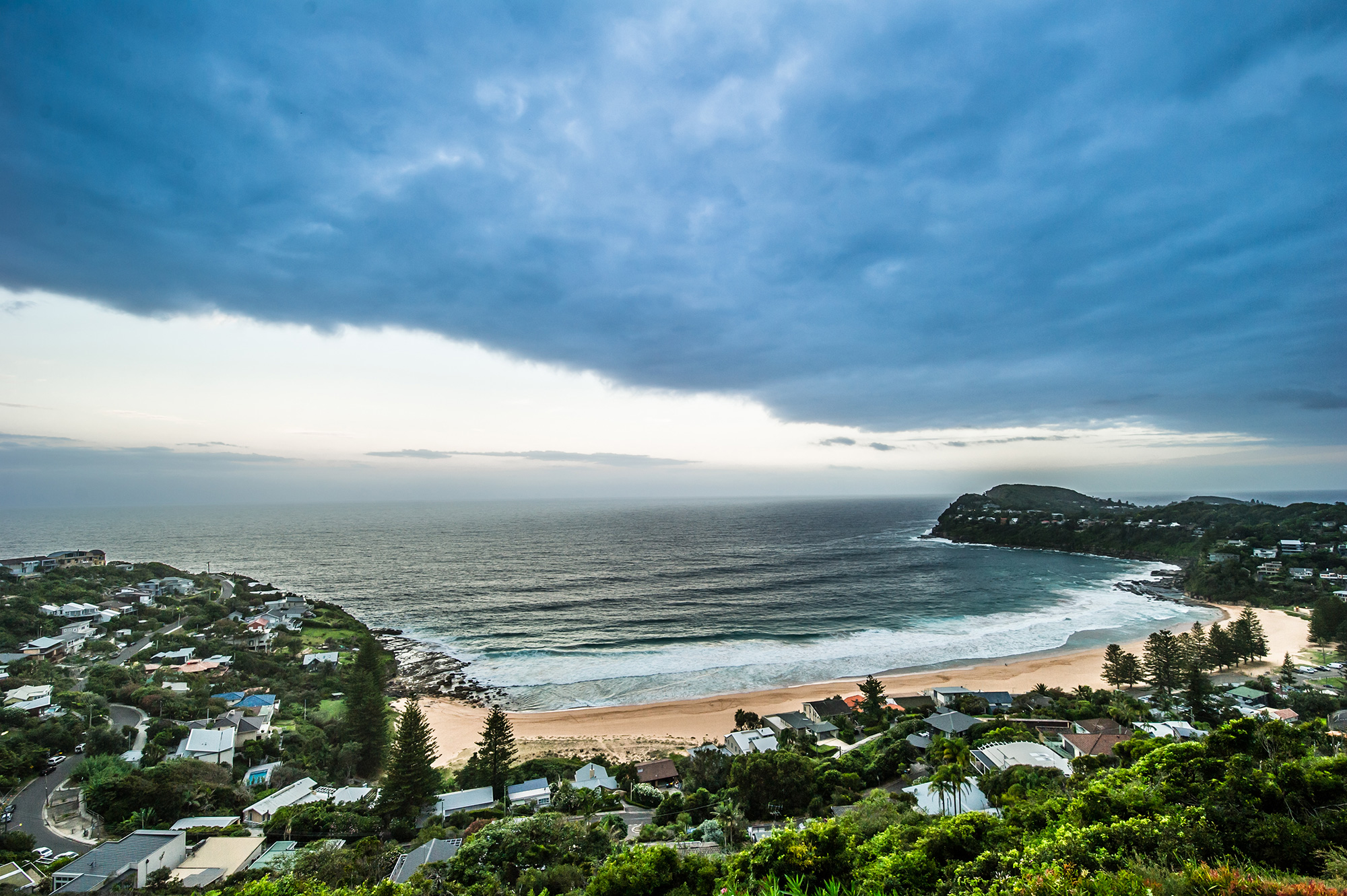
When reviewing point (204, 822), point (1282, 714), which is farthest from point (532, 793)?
point (1282, 714)

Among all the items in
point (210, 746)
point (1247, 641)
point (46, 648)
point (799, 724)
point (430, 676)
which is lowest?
point (430, 676)

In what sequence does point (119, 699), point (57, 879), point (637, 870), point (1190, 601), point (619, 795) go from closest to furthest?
point (637, 870), point (57, 879), point (619, 795), point (119, 699), point (1190, 601)

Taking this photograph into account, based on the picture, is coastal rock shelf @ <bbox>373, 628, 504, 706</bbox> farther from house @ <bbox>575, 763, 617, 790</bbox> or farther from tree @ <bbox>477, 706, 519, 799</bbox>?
house @ <bbox>575, 763, 617, 790</bbox>

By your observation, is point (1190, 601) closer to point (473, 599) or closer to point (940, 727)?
point (940, 727)

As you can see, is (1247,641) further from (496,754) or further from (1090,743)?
(496,754)

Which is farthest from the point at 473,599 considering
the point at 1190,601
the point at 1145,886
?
the point at 1190,601

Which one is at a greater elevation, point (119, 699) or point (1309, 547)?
point (1309, 547)

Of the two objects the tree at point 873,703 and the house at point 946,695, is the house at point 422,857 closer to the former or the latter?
the tree at point 873,703

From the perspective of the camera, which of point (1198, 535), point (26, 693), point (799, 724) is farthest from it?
point (1198, 535)
